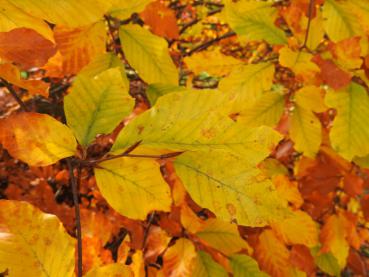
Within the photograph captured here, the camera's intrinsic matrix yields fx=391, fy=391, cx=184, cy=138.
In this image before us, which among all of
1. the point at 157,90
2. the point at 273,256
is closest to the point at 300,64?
the point at 157,90

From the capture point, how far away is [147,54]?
76 cm

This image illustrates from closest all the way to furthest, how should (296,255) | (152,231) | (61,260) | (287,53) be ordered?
1. (61,260)
2. (287,53)
3. (152,231)
4. (296,255)

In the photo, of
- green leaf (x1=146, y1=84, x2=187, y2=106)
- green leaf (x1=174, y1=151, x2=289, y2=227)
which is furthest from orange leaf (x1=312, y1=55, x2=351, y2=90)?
green leaf (x1=174, y1=151, x2=289, y2=227)

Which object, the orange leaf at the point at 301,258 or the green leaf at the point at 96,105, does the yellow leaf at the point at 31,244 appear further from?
the orange leaf at the point at 301,258

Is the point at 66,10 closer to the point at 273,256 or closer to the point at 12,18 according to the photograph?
the point at 12,18

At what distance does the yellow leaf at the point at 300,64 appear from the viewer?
32.7 inches

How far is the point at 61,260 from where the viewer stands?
1.31ft

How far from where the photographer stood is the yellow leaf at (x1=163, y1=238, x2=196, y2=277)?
0.78 m

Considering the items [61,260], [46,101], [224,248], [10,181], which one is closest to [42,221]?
[61,260]

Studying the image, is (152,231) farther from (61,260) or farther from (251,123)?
(61,260)

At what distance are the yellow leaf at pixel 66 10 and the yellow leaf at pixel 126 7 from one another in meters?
0.25

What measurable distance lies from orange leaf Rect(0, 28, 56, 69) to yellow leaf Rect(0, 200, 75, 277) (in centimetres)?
16

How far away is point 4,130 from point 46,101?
1.83 meters

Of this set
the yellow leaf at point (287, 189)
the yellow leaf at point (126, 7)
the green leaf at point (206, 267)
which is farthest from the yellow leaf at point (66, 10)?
the yellow leaf at point (287, 189)
